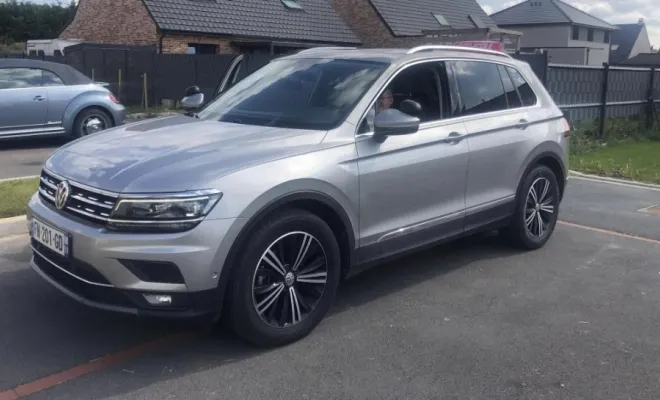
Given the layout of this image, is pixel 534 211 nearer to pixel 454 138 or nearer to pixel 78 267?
pixel 454 138

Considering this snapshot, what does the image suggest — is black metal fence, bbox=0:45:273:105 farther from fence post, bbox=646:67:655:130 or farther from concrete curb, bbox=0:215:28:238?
concrete curb, bbox=0:215:28:238

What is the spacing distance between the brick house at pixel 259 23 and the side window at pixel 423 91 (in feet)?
48.1

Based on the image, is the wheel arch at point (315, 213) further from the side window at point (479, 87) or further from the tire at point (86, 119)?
the tire at point (86, 119)

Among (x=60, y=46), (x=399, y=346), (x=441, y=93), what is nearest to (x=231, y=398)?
(x=399, y=346)

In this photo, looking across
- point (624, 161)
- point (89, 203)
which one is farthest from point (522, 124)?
point (624, 161)

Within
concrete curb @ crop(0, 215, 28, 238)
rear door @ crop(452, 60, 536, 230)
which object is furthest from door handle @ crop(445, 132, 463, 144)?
concrete curb @ crop(0, 215, 28, 238)

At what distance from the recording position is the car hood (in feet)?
13.3

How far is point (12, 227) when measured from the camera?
6.72m

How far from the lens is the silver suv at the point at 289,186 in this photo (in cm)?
399

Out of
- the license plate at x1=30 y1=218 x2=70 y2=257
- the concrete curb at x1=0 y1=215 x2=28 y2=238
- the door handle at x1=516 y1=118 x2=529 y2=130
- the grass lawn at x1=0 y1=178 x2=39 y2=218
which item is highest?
the door handle at x1=516 y1=118 x2=529 y2=130

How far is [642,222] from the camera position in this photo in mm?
7977

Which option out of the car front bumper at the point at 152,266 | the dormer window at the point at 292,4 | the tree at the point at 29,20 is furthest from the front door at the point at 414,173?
the tree at the point at 29,20

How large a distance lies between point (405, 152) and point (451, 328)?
1.22m

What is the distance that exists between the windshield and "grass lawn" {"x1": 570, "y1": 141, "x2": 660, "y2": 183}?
6.94 m
